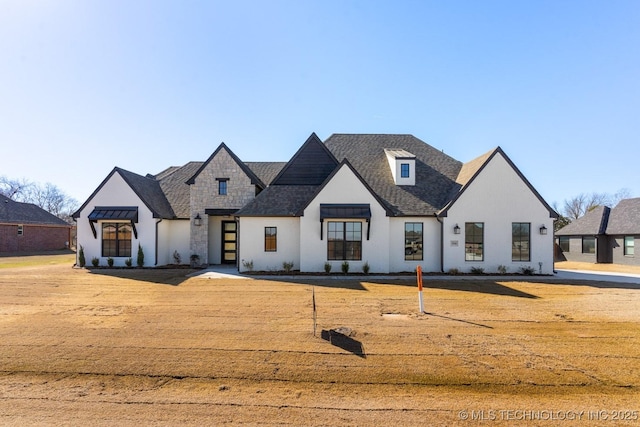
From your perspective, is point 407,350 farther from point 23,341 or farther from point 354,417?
point 23,341

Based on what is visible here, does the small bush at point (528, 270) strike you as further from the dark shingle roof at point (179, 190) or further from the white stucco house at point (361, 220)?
the dark shingle roof at point (179, 190)

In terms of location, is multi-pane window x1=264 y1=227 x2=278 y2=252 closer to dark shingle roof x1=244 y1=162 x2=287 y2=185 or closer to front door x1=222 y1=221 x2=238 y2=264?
front door x1=222 y1=221 x2=238 y2=264

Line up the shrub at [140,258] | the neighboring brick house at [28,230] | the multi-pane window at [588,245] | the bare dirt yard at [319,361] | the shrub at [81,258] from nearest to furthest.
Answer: the bare dirt yard at [319,361]
the shrub at [140,258]
the shrub at [81,258]
the multi-pane window at [588,245]
the neighboring brick house at [28,230]

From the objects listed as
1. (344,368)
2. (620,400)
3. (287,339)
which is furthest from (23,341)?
(620,400)

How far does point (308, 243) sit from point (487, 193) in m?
9.96

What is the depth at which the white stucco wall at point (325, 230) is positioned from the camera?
17.1 metres

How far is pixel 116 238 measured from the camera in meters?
19.6

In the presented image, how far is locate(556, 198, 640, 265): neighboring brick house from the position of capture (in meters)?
24.4

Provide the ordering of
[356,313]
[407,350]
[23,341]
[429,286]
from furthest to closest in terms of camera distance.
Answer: [429,286] → [356,313] → [23,341] → [407,350]

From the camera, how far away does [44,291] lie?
1225 centimetres

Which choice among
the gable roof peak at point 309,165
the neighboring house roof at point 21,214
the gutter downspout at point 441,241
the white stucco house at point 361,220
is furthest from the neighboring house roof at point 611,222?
the neighboring house roof at point 21,214

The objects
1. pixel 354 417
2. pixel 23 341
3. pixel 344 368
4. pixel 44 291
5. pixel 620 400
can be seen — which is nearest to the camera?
pixel 354 417

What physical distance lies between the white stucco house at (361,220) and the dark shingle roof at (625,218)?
12.9 m

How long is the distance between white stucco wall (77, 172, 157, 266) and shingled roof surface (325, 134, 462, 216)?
12.5 meters
